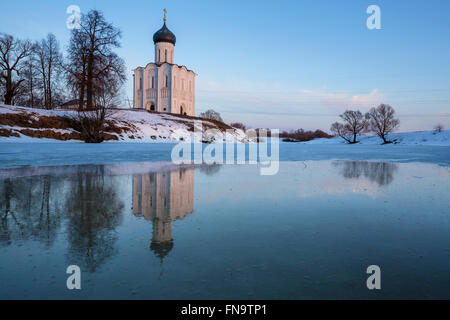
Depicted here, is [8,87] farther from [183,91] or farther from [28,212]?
[28,212]

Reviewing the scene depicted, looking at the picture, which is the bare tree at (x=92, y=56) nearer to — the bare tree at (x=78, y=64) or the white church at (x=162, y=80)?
the bare tree at (x=78, y=64)

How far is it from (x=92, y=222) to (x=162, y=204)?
3.45 feet

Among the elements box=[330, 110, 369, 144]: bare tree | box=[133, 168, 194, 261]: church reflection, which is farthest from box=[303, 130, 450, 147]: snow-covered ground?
box=[133, 168, 194, 261]: church reflection

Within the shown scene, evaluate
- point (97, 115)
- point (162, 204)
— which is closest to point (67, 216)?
point (162, 204)

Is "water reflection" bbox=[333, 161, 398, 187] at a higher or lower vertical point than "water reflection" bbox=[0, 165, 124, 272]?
higher

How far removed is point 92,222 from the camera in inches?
120

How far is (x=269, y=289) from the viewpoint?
176 cm

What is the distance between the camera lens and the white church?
187 feet

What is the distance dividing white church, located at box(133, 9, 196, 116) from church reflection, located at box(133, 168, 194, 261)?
53.4 meters

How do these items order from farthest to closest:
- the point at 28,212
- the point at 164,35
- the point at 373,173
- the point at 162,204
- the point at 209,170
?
the point at 164,35, the point at 209,170, the point at 373,173, the point at 162,204, the point at 28,212

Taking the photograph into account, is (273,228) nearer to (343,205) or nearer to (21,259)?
(343,205)

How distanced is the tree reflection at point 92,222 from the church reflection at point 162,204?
34cm

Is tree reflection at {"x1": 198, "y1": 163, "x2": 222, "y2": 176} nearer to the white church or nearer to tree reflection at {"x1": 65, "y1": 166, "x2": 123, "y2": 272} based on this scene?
tree reflection at {"x1": 65, "y1": 166, "x2": 123, "y2": 272}

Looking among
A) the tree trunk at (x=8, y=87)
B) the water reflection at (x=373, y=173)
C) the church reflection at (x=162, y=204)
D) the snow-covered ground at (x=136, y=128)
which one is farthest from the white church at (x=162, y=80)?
the church reflection at (x=162, y=204)
